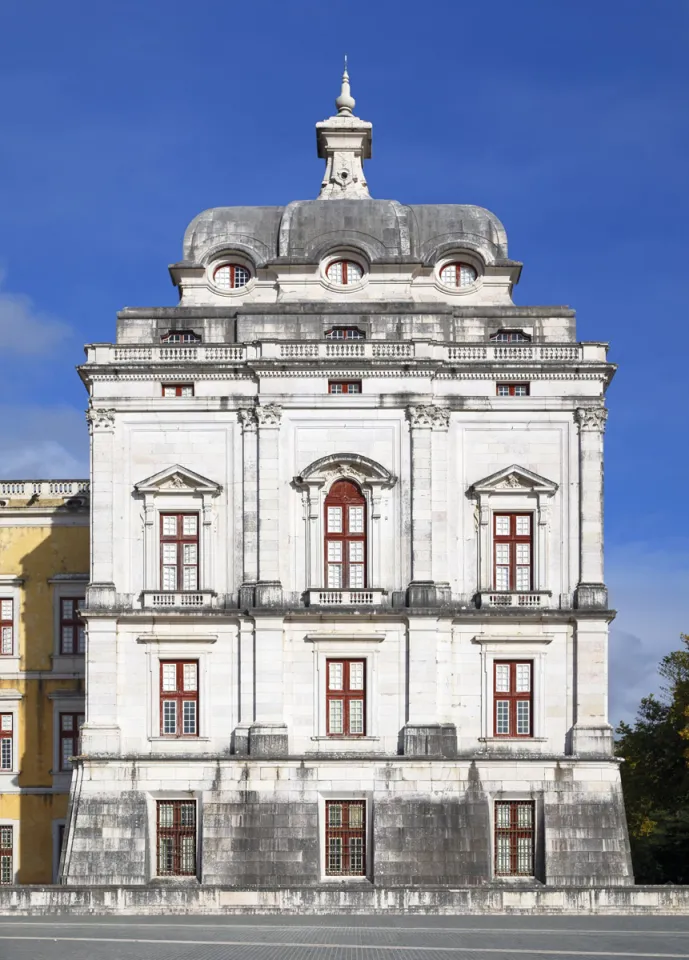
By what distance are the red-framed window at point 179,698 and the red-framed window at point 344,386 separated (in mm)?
9639

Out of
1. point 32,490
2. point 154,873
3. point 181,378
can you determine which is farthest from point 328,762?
point 32,490

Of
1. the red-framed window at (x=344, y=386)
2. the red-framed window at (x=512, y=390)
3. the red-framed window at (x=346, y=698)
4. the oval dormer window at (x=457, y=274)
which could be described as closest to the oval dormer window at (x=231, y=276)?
the red-framed window at (x=344, y=386)

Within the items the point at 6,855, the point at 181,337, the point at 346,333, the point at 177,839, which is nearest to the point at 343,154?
the point at 346,333

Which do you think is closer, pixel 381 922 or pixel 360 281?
pixel 381 922

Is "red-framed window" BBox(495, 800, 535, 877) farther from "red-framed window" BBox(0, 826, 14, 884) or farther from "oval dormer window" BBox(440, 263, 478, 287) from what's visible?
"red-framed window" BBox(0, 826, 14, 884)

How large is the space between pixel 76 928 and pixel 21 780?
1615 cm

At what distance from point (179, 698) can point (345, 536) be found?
283 inches

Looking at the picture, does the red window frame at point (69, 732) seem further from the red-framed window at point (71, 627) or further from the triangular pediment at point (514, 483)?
the triangular pediment at point (514, 483)

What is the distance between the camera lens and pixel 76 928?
42.1 m

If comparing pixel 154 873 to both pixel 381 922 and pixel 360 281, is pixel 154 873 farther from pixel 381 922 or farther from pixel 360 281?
pixel 360 281

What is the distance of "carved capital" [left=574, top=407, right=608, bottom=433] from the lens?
51938 mm

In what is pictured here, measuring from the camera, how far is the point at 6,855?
57.3 m

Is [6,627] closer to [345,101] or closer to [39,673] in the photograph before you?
[39,673]

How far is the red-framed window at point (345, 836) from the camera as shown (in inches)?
1964
